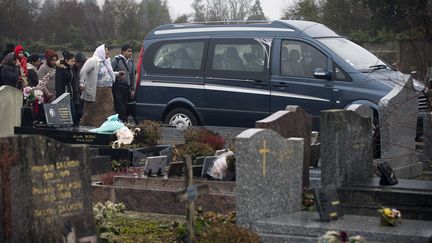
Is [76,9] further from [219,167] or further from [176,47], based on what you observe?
[219,167]

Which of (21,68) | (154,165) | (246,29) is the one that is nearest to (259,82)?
(246,29)

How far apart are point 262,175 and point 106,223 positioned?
1436mm

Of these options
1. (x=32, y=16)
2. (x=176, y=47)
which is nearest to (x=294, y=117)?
(x=176, y=47)

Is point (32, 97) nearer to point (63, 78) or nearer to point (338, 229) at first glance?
point (63, 78)

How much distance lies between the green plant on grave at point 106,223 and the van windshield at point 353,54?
278 inches

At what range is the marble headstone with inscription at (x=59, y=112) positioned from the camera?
1555cm

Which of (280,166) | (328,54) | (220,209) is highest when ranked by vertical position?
(328,54)

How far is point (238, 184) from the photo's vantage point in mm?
8773

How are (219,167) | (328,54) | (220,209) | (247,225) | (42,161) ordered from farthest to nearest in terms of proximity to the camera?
1. (328,54)
2. (219,167)
3. (220,209)
4. (247,225)
5. (42,161)

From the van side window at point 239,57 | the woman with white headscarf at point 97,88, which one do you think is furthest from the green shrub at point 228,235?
the woman with white headscarf at point 97,88

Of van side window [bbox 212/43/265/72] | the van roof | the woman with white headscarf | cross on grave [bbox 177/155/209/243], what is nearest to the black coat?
the woman with white headscarf

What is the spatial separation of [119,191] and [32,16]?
153 feet

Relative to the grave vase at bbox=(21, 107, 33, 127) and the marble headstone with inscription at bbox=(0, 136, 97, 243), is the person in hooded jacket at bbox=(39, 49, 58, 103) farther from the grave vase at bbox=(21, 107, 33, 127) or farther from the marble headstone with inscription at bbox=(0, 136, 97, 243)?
the marble headstone with inscription at bbox=(0, 136, 97, 243)

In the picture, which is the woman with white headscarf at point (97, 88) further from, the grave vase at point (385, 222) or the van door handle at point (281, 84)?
the grave vase at point (385, 222)
